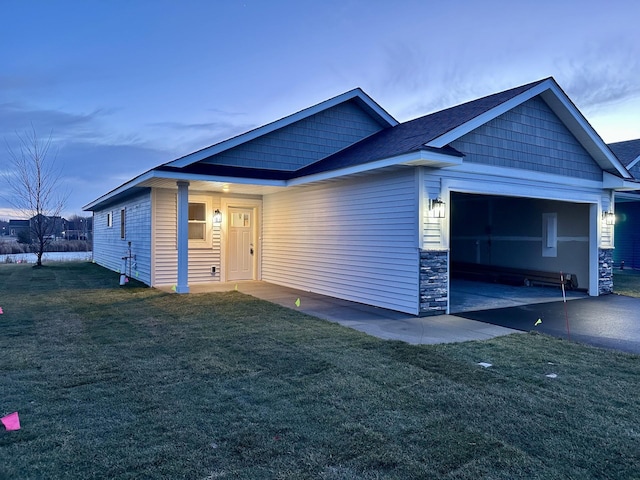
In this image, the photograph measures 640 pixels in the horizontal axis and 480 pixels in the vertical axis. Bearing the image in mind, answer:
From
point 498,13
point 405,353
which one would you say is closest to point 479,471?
point 405,353

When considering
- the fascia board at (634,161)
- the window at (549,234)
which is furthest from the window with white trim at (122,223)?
the fascia board at (634,161)

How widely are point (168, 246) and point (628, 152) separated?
1807cm

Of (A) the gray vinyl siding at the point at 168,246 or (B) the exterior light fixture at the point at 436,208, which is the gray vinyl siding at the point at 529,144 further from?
(A) the gray vinyl siding at the point at 168,246

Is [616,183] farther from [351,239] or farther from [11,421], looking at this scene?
[11,421]

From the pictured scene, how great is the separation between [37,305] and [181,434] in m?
7.49

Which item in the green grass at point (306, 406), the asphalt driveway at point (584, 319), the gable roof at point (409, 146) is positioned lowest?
the asphalt driveway at point (584, 319)

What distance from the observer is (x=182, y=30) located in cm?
1255

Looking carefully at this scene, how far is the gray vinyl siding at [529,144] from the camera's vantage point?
28.9ft

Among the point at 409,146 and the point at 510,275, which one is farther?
the point at 510,275

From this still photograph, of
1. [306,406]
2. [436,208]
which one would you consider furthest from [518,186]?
[306,406]

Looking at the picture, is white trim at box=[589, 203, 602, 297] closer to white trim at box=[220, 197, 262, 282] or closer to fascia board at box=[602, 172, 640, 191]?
fascia board at box=[602, 172, 640, 191]

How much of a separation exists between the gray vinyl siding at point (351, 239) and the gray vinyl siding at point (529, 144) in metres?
1.83

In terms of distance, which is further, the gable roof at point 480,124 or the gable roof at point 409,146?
the gable roof at point 480,124

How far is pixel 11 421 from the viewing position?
3.25 m
